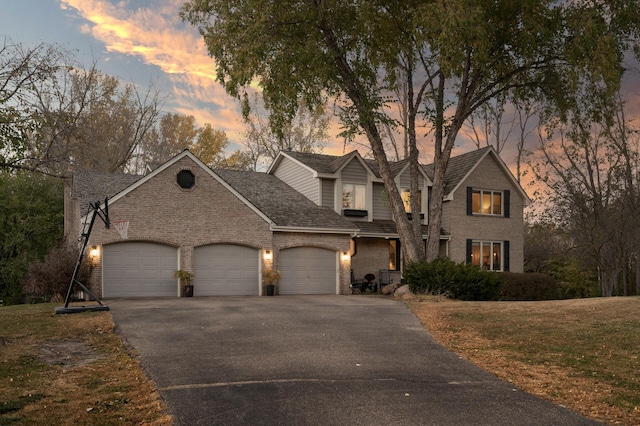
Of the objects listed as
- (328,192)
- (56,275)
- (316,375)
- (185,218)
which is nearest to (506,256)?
(328,192)

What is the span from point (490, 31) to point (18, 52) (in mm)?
14993

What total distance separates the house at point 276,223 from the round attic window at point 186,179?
0.04m

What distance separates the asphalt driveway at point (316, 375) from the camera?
7.38m

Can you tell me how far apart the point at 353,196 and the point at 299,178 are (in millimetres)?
3195

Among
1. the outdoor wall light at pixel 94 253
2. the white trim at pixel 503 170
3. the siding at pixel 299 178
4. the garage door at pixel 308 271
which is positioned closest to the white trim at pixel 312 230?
the garage door at pixel 308 271

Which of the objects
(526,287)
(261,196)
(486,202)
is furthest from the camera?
(486,202)

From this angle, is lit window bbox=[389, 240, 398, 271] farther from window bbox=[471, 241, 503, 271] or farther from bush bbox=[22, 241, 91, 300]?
bush bbox=[22, 241, 91, 300]

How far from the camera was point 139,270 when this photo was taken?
22.6 m

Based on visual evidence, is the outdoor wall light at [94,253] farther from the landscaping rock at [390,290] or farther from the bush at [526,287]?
the bush at [526,287]

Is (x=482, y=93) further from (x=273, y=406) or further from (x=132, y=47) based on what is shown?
(x=273, y=406)

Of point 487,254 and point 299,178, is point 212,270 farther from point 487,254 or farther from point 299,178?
point 487,254

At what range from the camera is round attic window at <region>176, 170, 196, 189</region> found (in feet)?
76.5

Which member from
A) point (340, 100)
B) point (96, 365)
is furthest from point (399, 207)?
point (96, 365)

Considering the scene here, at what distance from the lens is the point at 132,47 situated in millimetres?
26688
